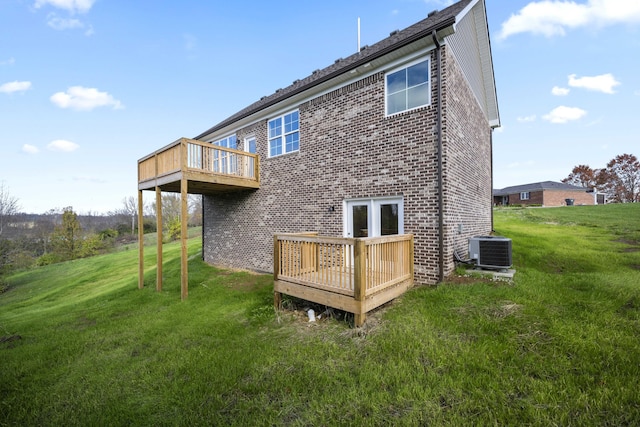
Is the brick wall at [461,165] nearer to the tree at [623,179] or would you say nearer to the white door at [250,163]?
the white door at [250,163]

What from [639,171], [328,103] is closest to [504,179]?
[639,171]

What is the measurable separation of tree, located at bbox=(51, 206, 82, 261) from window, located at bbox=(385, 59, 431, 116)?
115 ft

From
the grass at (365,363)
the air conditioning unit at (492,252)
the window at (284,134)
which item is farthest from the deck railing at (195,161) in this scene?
the air conditioning unit at (492,252)

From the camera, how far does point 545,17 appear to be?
29.8 feet

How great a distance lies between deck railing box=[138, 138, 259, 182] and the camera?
7936 mm

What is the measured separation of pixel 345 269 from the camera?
499cm

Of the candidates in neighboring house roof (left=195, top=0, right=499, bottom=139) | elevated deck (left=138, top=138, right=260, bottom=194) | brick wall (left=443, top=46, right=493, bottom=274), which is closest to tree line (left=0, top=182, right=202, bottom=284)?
elevated deck (left=138, top=138, right=260, bottom=194)

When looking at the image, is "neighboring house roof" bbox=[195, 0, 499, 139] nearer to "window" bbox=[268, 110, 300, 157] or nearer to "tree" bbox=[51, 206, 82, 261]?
"window" bbox=[268, 110, 300, 157]

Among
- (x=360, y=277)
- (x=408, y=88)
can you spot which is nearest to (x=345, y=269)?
(x=360, y=277)

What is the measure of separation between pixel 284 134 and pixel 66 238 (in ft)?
104

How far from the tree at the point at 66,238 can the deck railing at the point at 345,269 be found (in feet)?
109

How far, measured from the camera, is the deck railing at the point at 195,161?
26.0 feet

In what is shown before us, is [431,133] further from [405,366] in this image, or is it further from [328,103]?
[405,366]

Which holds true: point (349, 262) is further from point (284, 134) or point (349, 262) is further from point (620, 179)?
point (620, 179)
